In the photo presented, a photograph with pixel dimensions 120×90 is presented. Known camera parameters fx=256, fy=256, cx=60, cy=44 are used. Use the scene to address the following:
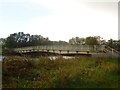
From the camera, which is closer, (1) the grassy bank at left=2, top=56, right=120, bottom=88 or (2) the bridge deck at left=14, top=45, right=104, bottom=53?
(1) the grassy bank at left=2, top=56, right=120, bottom=88

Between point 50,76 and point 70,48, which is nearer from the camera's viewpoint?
point 50,76

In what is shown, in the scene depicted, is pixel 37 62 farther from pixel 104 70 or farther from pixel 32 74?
pixel 104 70

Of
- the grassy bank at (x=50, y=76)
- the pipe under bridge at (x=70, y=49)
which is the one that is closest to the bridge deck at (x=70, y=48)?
the pipe under bridge at (x=70, y=49)

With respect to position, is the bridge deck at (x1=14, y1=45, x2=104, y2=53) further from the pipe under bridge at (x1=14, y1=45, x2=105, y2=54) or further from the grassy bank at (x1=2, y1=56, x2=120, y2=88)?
the grassy bank at (x1=2, y1=56, x2=120, y2=88)

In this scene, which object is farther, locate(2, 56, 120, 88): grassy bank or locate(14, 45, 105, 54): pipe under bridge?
locate(14, 45, 105, 54): pipe under bridge

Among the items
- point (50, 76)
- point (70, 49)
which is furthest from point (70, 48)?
point (50, 76)

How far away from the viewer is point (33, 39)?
82125 mm

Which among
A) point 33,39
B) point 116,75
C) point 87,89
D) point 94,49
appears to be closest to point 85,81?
point 87,89

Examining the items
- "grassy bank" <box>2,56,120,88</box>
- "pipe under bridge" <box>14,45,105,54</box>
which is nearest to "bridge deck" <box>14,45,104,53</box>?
"pipe under bridge" <box>14,45,105,54</box>

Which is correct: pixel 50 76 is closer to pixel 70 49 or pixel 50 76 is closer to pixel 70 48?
pixel 70 49

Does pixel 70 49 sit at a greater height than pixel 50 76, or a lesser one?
greater

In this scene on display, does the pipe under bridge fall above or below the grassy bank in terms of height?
above

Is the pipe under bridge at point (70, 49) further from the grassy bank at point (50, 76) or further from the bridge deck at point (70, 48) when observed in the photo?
the grassy bank at point (50, 76)

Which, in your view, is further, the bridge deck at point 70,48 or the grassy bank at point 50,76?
the bridge deck at point 70,48
